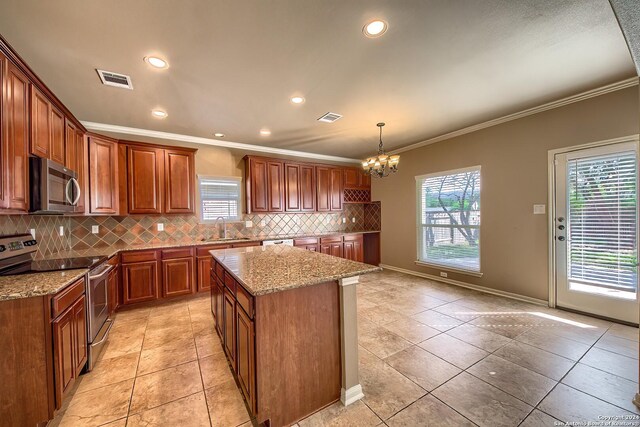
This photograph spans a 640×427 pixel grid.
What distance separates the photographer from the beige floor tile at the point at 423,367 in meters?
1.93

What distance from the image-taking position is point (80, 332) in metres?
1.95

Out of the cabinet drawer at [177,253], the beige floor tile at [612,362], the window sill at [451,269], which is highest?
the cabinet drawer at [177,253]

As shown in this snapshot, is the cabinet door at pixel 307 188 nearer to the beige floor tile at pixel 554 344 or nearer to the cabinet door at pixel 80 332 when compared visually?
the cabinet door at pixel 80 332

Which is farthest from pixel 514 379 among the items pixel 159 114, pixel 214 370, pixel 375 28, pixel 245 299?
pixel 159 114

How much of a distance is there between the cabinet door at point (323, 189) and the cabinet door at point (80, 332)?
392cm

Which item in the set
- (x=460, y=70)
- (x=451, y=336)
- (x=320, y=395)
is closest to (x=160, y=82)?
(x=460, y=70)

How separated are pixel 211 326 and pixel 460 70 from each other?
377 centimetres

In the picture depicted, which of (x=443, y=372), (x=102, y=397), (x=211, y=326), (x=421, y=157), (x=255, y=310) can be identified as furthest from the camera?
(x=421, y=157)

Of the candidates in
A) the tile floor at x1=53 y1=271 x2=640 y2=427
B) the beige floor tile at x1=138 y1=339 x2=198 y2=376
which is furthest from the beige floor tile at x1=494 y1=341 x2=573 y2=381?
the beige floor tile at x1=138 y1=339 x2=198 y2=376

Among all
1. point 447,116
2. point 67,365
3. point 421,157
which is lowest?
point 67,365

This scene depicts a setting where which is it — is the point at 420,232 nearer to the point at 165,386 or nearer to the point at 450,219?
the point at 450,219

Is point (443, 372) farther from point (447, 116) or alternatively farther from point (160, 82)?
point (160, 82)

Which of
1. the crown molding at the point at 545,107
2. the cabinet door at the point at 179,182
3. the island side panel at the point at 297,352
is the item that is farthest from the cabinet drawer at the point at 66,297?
the crown molding at the point at 545,107

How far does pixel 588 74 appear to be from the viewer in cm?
253
